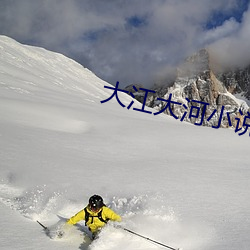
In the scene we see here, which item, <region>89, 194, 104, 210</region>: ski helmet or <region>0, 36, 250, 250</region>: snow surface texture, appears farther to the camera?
<region>89, 194, 104, 210</region>: ski helmet

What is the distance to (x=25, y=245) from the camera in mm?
4363

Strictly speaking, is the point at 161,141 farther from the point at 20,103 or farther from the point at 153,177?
the point at 20,103

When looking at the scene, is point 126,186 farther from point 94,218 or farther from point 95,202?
point 95,202

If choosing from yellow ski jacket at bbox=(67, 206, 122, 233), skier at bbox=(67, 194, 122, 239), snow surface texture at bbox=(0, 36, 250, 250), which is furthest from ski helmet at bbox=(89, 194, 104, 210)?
snow surface texture at bbox=(0, 36, 250, 250)

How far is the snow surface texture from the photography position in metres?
4.86

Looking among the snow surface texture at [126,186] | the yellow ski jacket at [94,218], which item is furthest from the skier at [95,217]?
the snow surface texture at [126,186]

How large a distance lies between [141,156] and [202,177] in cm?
284

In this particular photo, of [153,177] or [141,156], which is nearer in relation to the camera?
[153,177]

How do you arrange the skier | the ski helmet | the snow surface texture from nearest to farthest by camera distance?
the snow surface texture → the ski helmet → the skier

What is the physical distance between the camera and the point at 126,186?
23.3 ft

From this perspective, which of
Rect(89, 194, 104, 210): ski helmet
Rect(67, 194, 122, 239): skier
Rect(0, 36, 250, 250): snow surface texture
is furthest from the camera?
Rect(67, 194, 122, 239): skier

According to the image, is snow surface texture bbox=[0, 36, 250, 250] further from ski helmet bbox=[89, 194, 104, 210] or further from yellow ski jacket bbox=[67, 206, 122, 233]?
ski helmet bbox=[89, 194, 104, 210]

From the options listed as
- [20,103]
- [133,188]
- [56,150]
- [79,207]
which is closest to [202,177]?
[133,188]

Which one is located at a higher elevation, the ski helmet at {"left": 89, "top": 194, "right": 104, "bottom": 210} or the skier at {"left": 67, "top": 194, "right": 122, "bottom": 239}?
the ski helmet at {"left": 89, "top": 194, "right": 104, "bottom": 210}
